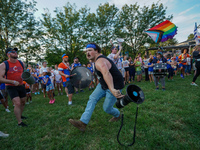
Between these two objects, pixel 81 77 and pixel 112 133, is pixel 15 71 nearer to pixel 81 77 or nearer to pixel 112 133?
pixel 81 77

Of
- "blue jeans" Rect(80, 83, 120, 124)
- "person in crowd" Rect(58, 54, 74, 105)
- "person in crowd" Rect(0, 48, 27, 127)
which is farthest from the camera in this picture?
"person in crowd" Rect(58, 54, 74, 105)

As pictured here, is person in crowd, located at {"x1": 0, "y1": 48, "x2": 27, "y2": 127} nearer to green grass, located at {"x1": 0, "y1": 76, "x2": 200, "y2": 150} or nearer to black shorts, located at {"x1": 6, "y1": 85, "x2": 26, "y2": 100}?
black shorts, located at {"x1": 6, "y1": 85, "x2": 26, "y2": 100}

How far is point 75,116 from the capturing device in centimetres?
365

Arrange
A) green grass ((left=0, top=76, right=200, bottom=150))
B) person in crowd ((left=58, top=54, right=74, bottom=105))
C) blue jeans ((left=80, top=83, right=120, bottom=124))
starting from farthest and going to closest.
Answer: person in crowd ((left=58, top=54, right=74, bottom=105)) < blue jeans ((left=80, top=83, right=120, bottom=124)) < green grass ((left=0, top=76, right=200, bottom=150))

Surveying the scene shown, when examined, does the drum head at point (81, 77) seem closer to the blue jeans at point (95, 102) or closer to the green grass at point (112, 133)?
the green grass at point (112, 133)

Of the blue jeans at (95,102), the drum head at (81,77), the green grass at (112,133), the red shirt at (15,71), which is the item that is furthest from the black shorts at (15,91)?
the blue jeans at (95,102)

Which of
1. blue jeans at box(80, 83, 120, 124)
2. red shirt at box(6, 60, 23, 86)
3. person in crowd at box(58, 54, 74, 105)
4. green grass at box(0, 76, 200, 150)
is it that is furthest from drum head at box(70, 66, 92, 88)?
blue jeans at box(80, 83, 120, 124)

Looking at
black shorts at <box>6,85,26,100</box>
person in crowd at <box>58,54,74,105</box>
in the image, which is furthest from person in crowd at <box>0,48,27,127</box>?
person in crowd at <box>58,54,74,105</box>

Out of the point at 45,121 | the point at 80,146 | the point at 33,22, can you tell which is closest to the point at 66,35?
the point at 33,22

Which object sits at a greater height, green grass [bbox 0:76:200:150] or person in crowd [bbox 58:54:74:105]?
person in crowd [bbox 58:54:74:105]

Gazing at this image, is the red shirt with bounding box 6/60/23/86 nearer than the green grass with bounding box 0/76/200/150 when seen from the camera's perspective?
No

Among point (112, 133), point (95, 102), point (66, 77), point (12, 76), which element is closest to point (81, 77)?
point (66, 77)

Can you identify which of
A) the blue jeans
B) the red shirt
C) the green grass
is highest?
the red shirt

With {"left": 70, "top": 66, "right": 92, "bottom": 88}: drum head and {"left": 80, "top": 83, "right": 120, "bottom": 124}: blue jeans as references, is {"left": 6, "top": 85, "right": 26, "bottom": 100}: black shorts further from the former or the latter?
{"left": 80, "top": 83, "right": 120, "bottom": 124}: blue jeans
